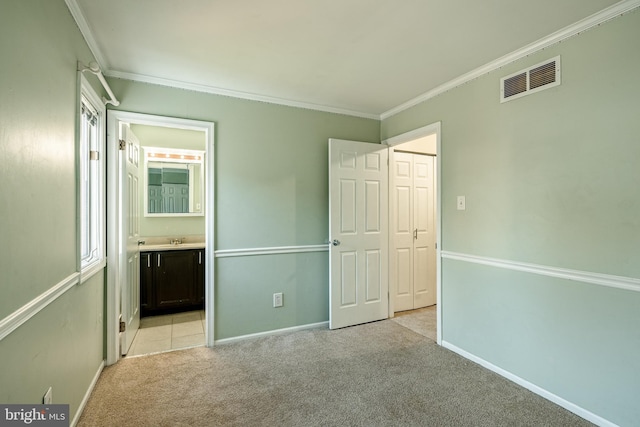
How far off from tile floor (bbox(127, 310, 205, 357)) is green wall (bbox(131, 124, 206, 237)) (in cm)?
109

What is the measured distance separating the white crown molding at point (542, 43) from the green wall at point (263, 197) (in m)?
1.13

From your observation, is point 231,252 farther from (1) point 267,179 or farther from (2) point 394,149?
(2) point 394,149

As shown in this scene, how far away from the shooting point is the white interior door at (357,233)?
10.7 ft

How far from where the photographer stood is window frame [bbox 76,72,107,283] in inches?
81.8

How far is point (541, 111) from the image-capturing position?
6.82 ft

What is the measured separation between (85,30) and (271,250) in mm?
2162

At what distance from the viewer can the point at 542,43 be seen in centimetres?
205

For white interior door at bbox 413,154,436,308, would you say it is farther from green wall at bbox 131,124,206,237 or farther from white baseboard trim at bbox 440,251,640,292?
green wall at bbox 131,124,206,237

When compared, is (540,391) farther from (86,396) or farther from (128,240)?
(128,240)

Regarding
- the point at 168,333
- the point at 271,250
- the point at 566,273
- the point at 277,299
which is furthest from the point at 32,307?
the point at 566,273

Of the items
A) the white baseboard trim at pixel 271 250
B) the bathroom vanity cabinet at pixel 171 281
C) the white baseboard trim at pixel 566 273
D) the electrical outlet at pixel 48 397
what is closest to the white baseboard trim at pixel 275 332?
the white baseboard trim at pixel 271 250

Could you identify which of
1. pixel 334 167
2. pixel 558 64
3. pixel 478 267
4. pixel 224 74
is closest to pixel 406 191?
pixel 334 167

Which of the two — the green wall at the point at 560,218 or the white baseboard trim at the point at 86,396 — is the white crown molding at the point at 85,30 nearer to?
the white baseboard trim at the point at 86,396

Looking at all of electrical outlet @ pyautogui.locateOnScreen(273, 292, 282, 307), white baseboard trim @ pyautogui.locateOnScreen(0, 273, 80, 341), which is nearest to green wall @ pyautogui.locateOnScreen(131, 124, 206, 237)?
electrical outlet @ pyautogui.locateOnScreen(273, 292, 282, 307)
